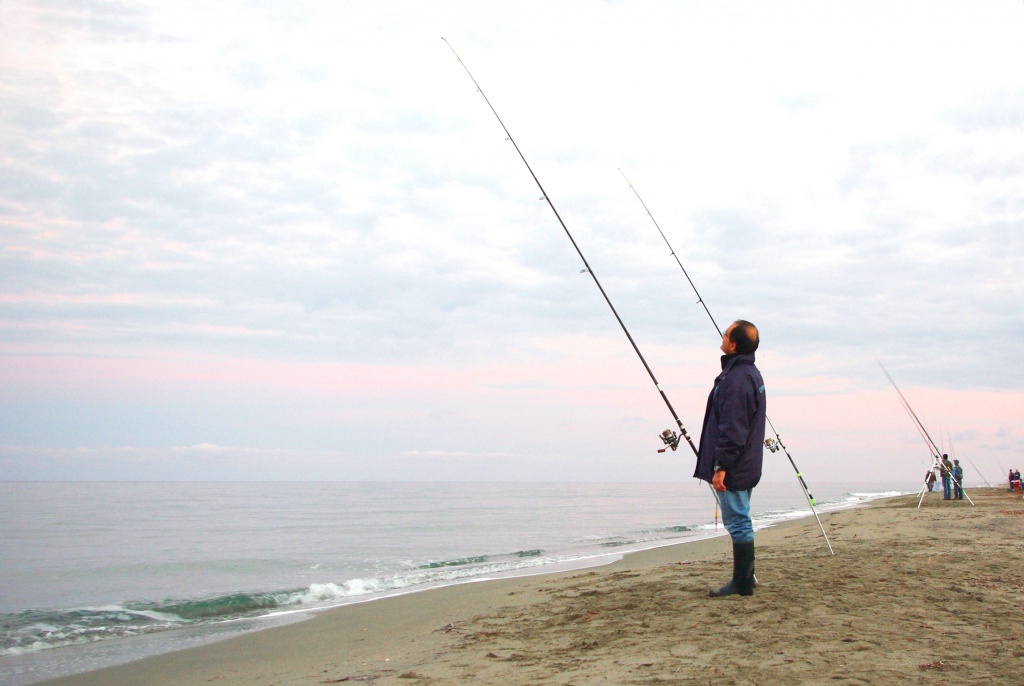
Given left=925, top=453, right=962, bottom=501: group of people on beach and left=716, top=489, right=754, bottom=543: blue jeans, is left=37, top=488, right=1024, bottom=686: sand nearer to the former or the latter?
left=716, top=489, right=754, bottom=543: blue jeans

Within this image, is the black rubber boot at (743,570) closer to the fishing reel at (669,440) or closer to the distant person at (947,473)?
the fishing reel at (669,440)

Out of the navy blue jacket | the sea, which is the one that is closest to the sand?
the navy blue jacket

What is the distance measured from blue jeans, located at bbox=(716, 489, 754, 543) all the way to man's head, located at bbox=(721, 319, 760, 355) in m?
1.02

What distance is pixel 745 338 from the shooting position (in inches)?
203

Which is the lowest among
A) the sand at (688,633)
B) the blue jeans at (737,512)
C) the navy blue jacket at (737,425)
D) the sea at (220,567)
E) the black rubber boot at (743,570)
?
the sea at (220,567)

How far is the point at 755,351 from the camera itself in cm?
522

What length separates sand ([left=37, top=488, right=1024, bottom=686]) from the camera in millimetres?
3465

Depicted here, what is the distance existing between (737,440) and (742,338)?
793 millimetres

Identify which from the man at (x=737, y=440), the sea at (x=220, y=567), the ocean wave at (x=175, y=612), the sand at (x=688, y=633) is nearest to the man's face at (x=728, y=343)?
the man at (x=737, y=440)

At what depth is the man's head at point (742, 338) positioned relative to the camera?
515 cm

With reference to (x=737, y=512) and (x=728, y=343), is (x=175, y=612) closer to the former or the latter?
(x=737, y=512)

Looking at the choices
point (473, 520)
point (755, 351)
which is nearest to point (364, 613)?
point (755, 351)

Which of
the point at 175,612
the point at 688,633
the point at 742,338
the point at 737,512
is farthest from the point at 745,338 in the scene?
the point at 175,612

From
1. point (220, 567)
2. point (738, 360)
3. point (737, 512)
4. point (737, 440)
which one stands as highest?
point (738, 360)
